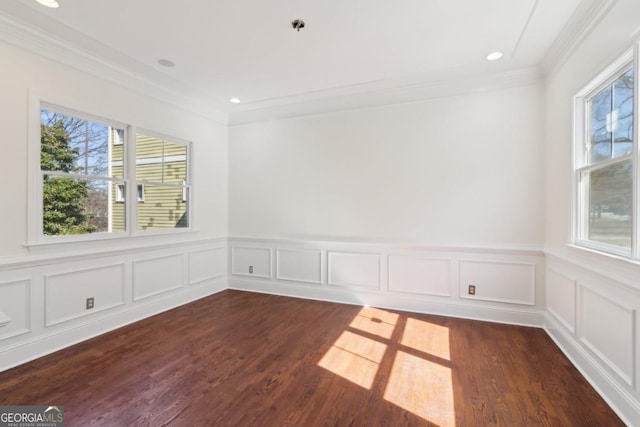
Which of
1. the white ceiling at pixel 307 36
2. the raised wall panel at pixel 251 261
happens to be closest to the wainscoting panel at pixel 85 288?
the raised wall panel at pixel 251 261

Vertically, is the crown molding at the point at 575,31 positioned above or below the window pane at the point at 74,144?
above

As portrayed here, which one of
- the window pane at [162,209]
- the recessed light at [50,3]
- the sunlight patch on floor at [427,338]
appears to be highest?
the recessed light at [50,3]

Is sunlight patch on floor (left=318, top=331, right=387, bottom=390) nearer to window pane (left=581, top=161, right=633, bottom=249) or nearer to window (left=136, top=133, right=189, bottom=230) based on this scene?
window pane (left=581, top=161, right=633, bottom=249)

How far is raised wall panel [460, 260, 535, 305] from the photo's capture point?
3316 millimetres

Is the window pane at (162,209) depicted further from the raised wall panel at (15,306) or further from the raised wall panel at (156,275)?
the raised wall panel at (15,306)

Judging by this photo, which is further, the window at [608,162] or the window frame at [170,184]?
the window frame at [170,184]

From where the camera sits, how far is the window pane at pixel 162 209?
365cm

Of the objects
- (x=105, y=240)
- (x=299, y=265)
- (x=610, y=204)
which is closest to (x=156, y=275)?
(x=105, y=240)

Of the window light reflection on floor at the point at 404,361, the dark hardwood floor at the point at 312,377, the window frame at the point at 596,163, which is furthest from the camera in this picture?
the window light reflection on floor at the point at 404,361

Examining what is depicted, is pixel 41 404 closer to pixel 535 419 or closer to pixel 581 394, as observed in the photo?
pixel 535 419

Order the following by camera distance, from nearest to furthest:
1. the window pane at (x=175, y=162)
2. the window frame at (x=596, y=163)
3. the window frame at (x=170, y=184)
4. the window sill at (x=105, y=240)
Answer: the window frame at (x=596, y=163)
the window sill at (x=105, y=240)
the window frame at (x=170, y=184)
the window pane at (x=175, y=162)

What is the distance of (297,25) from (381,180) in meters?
2.12

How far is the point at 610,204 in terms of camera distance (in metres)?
2.18

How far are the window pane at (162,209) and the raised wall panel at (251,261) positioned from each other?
964mm
